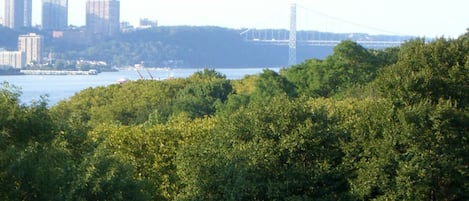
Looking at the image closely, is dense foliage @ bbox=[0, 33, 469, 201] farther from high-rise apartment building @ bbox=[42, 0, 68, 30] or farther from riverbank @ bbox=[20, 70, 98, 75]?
high-rise apartment building @ bbox=[42, 0, 68, 30]

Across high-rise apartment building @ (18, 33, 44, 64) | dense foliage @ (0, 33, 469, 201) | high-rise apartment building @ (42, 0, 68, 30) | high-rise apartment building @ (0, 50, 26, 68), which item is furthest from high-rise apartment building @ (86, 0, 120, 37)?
dense foliage @ (0, 33, 469, 201)

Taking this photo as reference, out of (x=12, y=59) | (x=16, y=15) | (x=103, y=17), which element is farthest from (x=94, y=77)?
(x=16, y=15)

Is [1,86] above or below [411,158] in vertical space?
above

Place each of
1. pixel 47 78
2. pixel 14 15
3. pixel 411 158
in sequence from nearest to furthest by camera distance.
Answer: pixel 411 158 → pixel 47 78 → pixel 14 15

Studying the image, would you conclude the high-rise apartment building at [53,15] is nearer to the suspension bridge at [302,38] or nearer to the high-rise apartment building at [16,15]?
the high-rise apartment building at [16,15]

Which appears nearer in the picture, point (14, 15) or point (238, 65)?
point (238, 65)

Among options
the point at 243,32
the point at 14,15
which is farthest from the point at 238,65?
the point at 14,15

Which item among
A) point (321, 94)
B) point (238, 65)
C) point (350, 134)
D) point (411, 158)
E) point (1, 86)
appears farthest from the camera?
point (238, 65)

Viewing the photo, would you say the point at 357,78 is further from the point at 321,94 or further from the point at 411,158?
the point at 411,158
